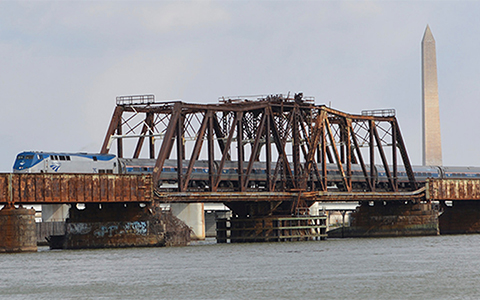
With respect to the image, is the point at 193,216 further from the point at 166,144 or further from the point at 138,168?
the point at 166,144

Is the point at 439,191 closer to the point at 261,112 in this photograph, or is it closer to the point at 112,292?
the point at 261,112

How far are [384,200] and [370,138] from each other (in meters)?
7.79

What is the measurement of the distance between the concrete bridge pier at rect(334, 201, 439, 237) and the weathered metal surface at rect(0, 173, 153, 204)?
125 ft

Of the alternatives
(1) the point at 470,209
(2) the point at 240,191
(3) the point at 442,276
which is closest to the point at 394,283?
(3) the point at 442,276

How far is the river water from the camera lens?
46406 millimetres

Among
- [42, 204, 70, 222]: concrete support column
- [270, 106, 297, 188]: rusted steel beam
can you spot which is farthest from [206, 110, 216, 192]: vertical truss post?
[42, 204, 70, 222]: concrete support column

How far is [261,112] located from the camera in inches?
3664

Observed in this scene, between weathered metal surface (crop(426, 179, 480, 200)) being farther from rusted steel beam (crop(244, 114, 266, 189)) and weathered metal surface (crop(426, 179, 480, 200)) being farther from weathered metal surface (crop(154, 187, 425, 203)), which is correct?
rusted steel beam (crop(244, 114, 266, 189))

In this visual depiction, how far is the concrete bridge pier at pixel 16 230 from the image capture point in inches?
2795

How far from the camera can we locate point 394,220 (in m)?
107

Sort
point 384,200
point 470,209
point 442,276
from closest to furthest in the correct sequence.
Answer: point 442,276 < point 384,200 < point 470,209

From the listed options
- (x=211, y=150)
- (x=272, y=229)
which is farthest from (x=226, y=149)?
(x=272, y=229)

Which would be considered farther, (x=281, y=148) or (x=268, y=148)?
(x=281, y=148)

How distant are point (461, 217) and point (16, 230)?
6466 cm
